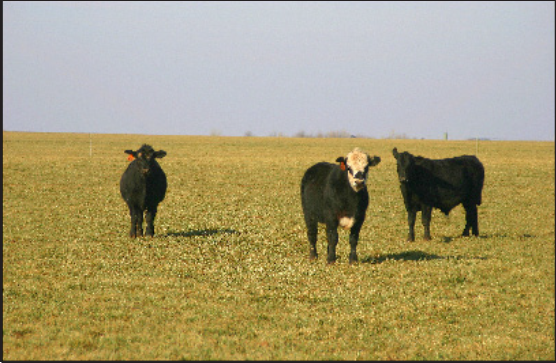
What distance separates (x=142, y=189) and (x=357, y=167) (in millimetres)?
6717

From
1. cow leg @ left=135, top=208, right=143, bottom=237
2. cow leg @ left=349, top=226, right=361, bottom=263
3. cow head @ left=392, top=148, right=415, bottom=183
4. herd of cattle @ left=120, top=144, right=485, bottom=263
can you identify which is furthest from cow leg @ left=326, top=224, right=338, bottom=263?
cow leg @ left=135, top=208, right=143, bottom=237

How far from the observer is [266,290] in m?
11.7

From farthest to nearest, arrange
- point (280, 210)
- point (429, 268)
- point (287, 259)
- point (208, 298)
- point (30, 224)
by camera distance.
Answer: point (280, 210)
point (30, 224)
point (287, 259)
point (429, 268)
point (208, 298)

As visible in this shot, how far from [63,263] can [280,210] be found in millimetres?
11323

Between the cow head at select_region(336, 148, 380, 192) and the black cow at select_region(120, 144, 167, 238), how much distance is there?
6062 millimetres

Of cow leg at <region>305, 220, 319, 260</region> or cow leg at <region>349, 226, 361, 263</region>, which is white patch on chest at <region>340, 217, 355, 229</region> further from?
cow leg at <region>305, 220, 319, 260</region>

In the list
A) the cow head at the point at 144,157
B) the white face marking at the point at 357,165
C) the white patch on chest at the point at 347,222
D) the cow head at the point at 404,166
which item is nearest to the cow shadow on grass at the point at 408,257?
the white patch on chest at the point at 347,222

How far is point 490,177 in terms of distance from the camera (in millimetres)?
39750

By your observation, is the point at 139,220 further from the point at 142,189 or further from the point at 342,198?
the point at 342,198

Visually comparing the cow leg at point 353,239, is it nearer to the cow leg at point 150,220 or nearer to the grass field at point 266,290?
the grass field at point 266,290

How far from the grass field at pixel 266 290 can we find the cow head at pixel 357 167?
5.94 ft

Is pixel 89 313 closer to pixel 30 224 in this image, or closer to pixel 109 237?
pixel 109 237

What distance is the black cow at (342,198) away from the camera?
13.0m

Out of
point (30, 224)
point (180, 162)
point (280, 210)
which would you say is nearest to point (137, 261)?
point (30, 224)
